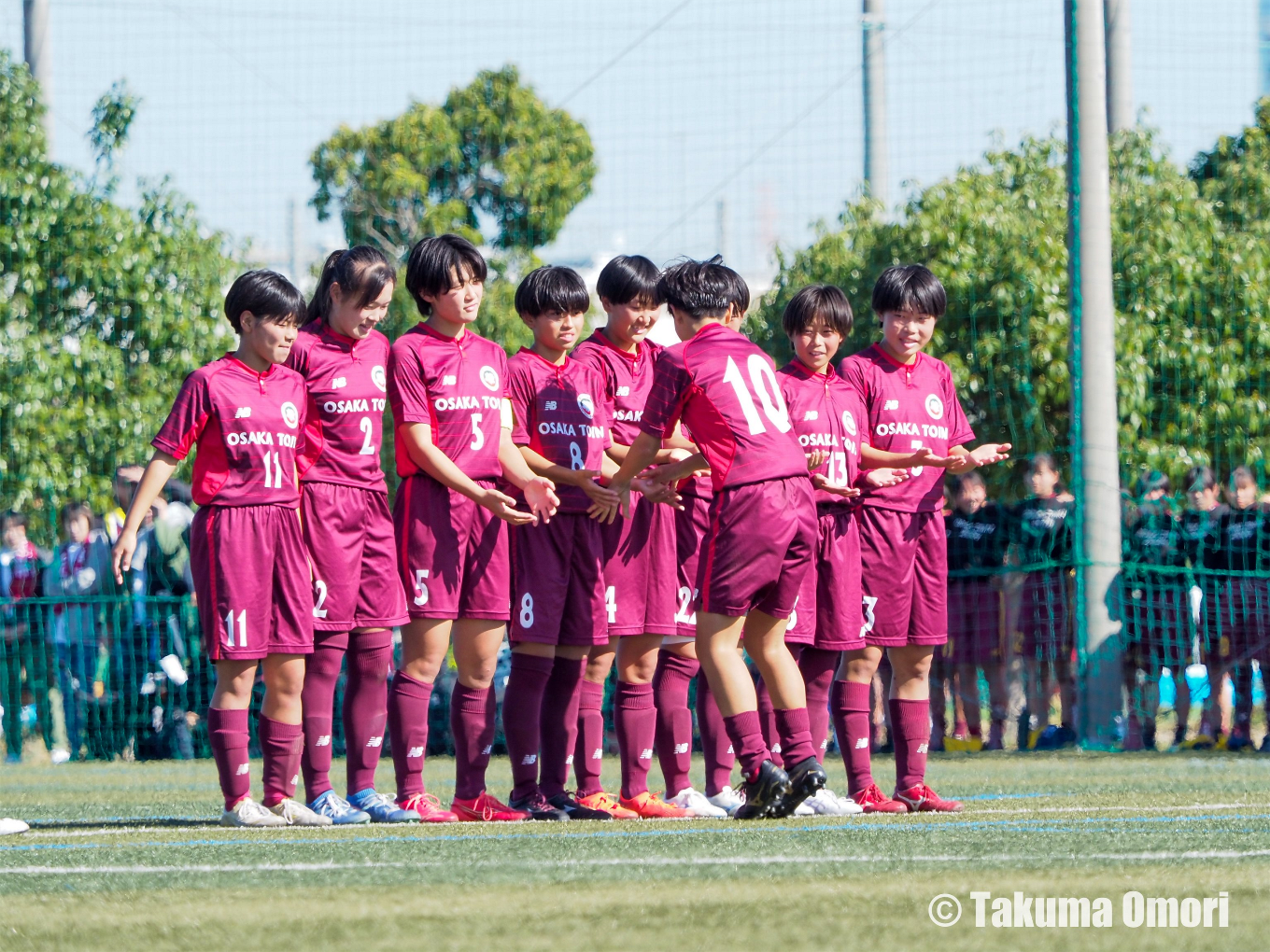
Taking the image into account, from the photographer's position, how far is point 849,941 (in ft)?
9.80

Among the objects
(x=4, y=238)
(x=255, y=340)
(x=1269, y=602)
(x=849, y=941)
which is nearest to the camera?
(x=849, y=941)

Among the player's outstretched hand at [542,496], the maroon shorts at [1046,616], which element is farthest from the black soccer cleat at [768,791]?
the maroon shorts at [1046,616]

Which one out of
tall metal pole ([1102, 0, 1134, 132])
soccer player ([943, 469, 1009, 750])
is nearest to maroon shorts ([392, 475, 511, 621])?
soccer player ([943, 469, 1009, 750])

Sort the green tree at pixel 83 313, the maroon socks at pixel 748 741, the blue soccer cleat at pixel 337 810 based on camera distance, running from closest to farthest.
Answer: the maroon socks at pixel 748 741 < the blue soccer cleat at pixel 337 810 < the green tree at pixel 83 313

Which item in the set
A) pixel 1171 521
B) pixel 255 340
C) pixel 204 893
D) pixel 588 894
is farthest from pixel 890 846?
pixel 1171 521

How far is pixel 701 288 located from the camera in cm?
569

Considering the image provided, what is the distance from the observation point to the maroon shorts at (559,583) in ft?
18.6

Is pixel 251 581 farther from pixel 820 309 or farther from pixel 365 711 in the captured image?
pixel 820 309

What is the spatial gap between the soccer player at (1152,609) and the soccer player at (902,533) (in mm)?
4666

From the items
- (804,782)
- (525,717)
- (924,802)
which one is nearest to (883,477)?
(924,802)

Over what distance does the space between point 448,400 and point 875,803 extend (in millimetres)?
1905

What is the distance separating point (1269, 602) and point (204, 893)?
27.6 feet

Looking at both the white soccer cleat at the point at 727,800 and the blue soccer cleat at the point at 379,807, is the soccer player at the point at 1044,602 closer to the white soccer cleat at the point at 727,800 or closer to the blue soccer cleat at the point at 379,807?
the white soccer cleat at the point at 727,800

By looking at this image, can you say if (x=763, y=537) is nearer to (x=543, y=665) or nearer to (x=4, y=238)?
(x=543, y=665)
